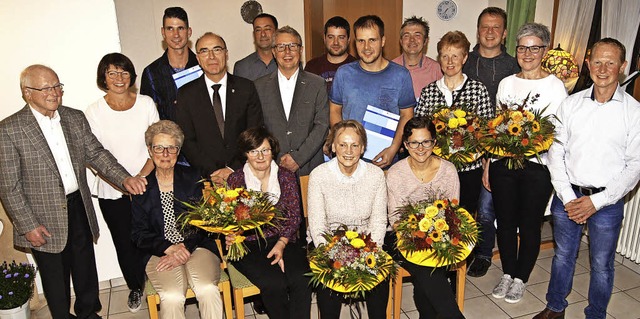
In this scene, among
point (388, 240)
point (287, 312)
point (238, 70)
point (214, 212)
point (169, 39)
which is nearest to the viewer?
point (214, 212)

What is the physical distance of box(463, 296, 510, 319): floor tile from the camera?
3.74 metres

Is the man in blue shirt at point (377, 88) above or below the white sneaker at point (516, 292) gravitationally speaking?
above

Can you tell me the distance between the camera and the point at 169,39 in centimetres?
401

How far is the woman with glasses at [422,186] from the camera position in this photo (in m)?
3.22

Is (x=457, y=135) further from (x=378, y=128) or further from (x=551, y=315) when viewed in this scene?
(x=551, y=315)

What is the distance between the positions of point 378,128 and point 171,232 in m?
1.71

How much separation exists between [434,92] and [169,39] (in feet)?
7.08

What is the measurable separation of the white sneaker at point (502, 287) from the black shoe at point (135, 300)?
9.34ft

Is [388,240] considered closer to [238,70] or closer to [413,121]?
[413,121]

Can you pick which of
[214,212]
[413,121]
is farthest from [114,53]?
[413,121]

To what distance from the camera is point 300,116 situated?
12.7 feet

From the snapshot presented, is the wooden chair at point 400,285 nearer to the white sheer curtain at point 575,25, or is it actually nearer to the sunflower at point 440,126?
the sunflower at point 440,126

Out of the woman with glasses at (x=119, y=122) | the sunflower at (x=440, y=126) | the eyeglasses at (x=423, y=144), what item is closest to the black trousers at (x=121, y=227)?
the woman with glasses at (x=119, y=122)

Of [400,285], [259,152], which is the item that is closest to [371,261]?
[400,285]
